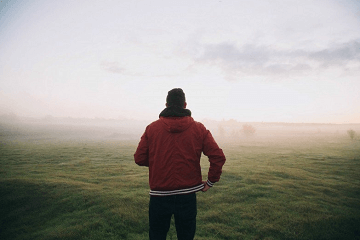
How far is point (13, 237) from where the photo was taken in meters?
6.14

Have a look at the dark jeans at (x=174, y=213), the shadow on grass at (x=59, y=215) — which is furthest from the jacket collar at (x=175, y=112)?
the shadow on grass at (x=59, y=215)

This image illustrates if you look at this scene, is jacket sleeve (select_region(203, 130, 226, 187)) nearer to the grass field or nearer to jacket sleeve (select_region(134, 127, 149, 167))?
jacket sleeve (select_region(134, 127, 149, 167))

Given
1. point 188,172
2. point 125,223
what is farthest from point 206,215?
point 188,172

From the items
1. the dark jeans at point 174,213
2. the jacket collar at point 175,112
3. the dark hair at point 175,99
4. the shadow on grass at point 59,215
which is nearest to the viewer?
the dark jeans at point 174,213

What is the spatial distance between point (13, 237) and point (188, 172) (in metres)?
7.82

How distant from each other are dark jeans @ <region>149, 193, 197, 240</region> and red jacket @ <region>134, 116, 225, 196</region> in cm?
14

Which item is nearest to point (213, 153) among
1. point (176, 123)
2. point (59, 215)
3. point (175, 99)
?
point (176, 123)

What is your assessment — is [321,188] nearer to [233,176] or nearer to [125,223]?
[233,176]

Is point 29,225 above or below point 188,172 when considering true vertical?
below

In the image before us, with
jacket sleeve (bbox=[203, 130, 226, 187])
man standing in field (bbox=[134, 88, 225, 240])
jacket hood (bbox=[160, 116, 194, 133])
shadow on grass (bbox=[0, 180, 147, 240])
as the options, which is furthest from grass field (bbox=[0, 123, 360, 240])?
jacket hood (bbox=[160, 116, 194, 133])

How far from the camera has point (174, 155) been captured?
119 inches

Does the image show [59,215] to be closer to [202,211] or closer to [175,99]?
[202,211]

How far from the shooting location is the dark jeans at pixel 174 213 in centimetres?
295

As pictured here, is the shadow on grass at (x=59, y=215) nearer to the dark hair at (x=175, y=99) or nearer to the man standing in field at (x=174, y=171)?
the man standing in field at (x=174, y=171)
